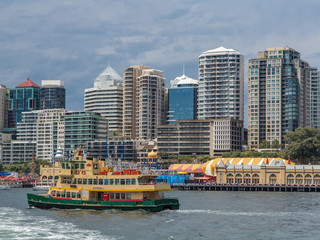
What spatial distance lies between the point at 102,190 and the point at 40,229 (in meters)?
20.7

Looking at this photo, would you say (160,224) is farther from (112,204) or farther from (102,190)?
(102,190)

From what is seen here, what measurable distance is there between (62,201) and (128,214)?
42.6ft

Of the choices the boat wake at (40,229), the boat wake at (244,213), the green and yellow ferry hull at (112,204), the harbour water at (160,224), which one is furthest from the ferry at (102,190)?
the boat wake at (40,229)

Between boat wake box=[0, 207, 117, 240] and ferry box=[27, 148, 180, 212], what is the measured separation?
907 cm

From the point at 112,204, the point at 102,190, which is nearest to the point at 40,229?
the point at 112,204

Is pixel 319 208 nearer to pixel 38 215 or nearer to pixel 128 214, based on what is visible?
pixel 128 214

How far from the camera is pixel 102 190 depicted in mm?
104000

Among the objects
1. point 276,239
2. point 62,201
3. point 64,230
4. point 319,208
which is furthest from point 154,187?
point 319,208

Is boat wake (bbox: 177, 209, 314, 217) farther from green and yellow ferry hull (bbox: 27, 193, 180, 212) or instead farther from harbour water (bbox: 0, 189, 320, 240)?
green and yellow ferry hull (bbox: 27, 193, 180, 212)

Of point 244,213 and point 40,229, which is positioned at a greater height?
point 244,213

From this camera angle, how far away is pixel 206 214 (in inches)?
4087

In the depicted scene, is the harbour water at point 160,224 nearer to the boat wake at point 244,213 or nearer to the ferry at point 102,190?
the boat wake at point 244,213

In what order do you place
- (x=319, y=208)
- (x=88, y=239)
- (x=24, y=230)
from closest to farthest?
(x=88, y=239)
(x=24, y=230)
(x=319, y=208)

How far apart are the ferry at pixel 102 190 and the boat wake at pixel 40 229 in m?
9.07
